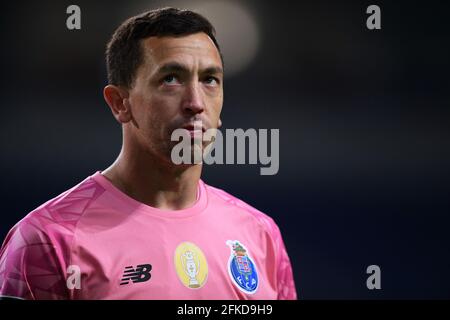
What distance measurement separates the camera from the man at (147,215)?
6.51ft

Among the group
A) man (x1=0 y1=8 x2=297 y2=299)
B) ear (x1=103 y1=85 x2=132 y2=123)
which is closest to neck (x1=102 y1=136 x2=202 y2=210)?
man (x1=0 y1=8 x2=297 y2=299)

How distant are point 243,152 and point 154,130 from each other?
2.28 ft

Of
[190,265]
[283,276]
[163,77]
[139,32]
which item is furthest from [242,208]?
[139,32]

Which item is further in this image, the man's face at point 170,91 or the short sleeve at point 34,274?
the man's face at point 170,91

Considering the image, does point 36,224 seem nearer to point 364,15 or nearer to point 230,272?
point 230,272

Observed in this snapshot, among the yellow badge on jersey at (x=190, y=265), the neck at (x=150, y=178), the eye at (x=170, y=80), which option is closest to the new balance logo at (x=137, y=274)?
the yellow badge on jersey at (x=190, y=265)

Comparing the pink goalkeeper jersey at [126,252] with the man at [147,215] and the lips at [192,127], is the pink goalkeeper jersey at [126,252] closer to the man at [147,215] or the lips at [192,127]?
the man at [147,215]

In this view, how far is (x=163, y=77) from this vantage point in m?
2.14

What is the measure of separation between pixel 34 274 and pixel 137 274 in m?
0.36

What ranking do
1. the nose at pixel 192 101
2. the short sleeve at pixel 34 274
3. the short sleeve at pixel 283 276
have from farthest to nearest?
the short sleeve at pixel 283 276 → the nose at pixel 192 101 → the short sleeve at pixel 34 274

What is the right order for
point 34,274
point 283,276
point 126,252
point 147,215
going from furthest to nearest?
1. point 283,276
2. point 147,215
3. point 126,252
4. point 34,274

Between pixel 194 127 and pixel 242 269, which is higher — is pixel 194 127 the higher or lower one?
the higher one

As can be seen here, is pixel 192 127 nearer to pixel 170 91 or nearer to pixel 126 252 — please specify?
pixel 170 91

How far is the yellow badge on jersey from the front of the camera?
2138mm
